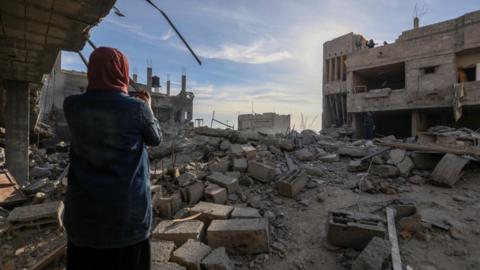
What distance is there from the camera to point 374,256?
113 inches

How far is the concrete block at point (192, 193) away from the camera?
4727mm

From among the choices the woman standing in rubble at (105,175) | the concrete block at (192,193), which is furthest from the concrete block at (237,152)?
the woman standing in rubble at (105,175)

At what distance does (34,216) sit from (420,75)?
16.3 metres

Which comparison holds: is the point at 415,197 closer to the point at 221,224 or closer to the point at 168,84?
the point at 221,224

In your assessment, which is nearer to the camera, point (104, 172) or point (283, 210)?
point (104, 172)

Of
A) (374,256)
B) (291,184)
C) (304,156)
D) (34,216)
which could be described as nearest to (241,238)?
(374,256)

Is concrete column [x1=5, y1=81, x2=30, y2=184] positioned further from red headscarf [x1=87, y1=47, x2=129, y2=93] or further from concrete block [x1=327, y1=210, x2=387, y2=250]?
concrete block [x1=327, y1=210, x2=387, y2=250]

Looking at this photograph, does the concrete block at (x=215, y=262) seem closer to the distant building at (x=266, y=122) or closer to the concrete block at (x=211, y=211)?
the concrete block at (x=211, y=211)

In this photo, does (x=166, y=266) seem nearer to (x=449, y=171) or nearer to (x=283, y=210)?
(x=283, y=210)

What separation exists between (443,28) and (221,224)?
1544 cm

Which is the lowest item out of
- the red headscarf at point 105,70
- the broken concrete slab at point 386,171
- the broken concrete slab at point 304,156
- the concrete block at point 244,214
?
the concrete block at point 244,214

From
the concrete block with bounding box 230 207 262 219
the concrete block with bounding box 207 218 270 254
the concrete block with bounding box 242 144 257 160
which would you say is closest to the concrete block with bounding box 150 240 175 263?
the concrete block with bounding box 207 218 270 254

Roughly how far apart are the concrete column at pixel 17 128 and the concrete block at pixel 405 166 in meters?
9.96

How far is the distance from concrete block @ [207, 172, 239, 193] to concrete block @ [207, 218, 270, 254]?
1730 mm
